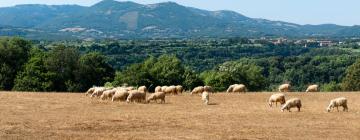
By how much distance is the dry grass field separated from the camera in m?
24.7

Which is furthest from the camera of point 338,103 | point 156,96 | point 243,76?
point 243,76

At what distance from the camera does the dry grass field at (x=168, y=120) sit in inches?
971

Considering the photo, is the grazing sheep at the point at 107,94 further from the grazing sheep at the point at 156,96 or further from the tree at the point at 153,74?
the tree at the point at 153,74

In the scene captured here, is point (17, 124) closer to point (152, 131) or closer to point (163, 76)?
point (152, 131)

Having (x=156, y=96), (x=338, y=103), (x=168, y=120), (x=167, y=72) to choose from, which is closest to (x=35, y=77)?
(x=167, y=72)

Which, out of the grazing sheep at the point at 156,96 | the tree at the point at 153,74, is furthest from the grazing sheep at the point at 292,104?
the tree at the point at 153,74

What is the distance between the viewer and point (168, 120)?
95.5 ft

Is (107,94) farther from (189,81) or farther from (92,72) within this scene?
(189,81)

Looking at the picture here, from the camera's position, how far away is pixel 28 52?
79.3 metres

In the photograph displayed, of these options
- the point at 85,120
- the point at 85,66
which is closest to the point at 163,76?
the point at 85,66

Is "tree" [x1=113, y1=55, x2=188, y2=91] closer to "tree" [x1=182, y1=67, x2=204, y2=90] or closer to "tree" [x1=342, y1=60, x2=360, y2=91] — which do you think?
"tree" [x1=182, y1=67, x2=204, y2=90]

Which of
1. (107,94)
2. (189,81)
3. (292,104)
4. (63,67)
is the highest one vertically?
(292,104)

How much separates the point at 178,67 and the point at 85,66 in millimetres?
13629

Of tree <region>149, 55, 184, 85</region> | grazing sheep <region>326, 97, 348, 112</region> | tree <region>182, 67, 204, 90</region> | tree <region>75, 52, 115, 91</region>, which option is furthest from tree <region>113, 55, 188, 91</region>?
grazing sheep <region>326, 97, 348, 112</region>
